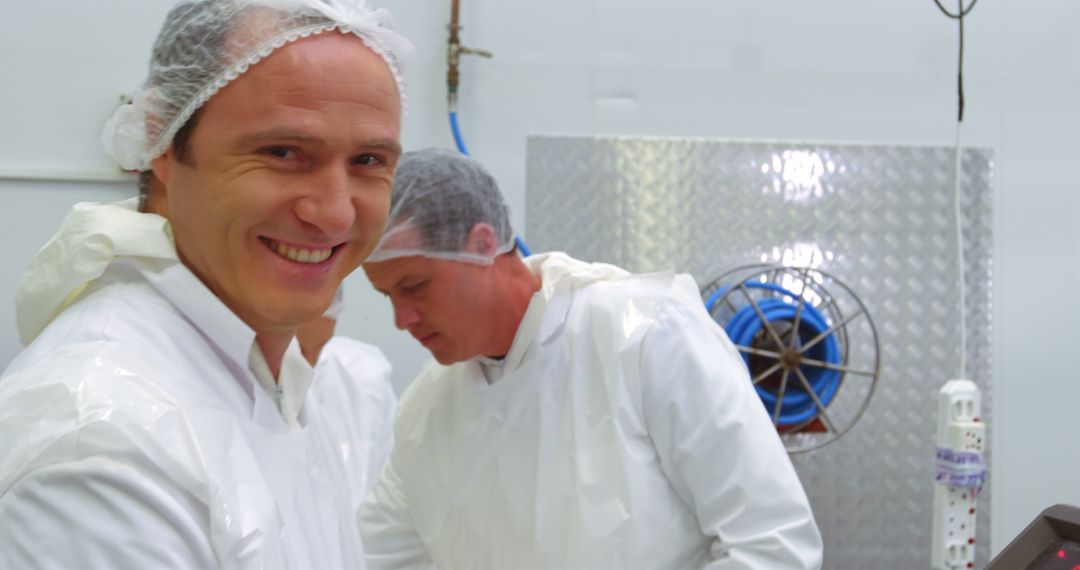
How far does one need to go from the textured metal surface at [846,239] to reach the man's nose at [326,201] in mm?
1581

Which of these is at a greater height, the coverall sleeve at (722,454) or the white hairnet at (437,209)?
the white hairnet at (437,209)

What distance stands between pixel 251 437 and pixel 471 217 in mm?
817

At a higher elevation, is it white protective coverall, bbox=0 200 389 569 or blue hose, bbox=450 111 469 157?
blue hose, bbox=450 111 469 157

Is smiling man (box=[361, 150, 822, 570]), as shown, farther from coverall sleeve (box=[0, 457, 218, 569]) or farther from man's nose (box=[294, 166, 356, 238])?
coverall sleeve (box=[0, 457, 218, 569])

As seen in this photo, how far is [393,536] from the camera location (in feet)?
6.47

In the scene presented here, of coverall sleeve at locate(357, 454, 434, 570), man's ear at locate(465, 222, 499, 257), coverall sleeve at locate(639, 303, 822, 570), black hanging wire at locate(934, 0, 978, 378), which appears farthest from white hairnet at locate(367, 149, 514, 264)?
black hanging wire at locate(934, 0, 978, 378)

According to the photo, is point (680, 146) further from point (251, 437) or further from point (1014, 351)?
point (251, 437)

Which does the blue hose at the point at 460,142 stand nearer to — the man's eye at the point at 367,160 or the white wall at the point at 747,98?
the white wall at the point at 747,98

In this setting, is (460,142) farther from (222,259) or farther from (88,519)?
(88,519)

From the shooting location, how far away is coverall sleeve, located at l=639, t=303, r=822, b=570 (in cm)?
150

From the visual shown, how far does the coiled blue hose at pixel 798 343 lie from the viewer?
2.38 metres

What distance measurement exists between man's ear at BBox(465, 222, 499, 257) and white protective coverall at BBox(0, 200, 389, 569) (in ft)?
2.00

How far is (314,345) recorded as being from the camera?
203 cm

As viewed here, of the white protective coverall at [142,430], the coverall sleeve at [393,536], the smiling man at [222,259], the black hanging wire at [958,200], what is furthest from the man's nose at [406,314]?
the black hanging wire at [958,200]
